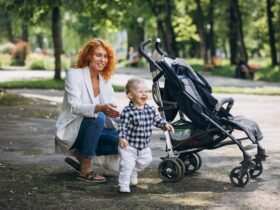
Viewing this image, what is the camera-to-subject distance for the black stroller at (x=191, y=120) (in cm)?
668

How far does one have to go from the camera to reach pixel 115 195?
19.9 feet

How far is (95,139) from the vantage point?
21.2 ft

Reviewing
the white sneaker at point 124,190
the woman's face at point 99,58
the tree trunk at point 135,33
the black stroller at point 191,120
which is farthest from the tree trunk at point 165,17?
the white sneaker at point 124,190

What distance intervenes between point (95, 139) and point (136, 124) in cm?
54

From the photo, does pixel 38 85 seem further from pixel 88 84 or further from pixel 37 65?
pixel 37 65

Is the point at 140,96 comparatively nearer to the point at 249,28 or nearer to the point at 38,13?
the point at 38,13

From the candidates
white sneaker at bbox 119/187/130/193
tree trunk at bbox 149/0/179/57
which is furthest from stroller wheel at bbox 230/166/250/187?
tree trunk at bbox 149/0/179/57

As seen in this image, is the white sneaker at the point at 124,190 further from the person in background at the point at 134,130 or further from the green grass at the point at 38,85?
the green grass at the point at 38,85

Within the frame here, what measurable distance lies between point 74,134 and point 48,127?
5.11 metres

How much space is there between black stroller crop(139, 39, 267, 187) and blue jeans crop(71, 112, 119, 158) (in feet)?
1.98

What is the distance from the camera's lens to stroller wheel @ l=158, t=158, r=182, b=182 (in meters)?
6.66

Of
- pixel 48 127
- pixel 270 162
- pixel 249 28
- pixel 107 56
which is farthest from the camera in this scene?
pixel 249 28

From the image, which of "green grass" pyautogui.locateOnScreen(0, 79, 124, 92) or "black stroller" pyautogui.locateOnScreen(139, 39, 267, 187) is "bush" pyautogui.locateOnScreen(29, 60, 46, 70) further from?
"black stroller" pyautogui.locateOnScreen(139, 39, 267, 187)

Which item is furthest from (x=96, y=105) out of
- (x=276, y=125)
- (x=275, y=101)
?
(x=275, y=101)
